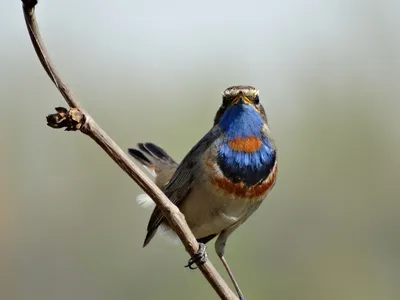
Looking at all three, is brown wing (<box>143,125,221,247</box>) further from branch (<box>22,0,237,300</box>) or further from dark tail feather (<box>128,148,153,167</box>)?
branch (<box>22,0,237,300</box>)

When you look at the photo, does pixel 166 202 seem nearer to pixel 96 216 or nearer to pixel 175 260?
pixel 175 260

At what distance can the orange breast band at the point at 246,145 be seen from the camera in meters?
4.28

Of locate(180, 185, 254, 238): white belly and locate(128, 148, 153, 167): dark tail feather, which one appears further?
locate(128, 148, 153, 167): dark tail feather

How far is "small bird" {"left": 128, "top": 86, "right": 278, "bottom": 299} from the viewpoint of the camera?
4.28 m

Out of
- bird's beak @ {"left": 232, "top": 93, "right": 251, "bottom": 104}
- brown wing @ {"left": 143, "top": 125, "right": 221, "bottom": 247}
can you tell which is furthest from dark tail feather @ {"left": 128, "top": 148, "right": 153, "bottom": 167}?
bird's beak @ {"left": 232, "top": 93, "right": 251, "bottom": 104}

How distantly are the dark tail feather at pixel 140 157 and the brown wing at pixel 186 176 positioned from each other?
3.54 ft

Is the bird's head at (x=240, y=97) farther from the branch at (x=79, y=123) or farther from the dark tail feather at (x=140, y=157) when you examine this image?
the dark tail feather at (x=140, y=157)

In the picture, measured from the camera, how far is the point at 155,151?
5.95 meters

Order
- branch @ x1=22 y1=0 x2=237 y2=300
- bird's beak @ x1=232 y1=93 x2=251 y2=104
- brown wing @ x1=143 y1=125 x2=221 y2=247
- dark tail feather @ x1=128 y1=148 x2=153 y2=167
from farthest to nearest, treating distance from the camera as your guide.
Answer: dark tail feather @ x1=128 y1=148 x2=153 y2=167, brown wing @ x1=143 y1=125 x2=221 y2=247, bird's beak @ x1=232 y1=93 x2=251 y2=104, branch @ x1=22 y1=0 x2=237 y2=300

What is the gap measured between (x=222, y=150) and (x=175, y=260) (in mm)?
3283

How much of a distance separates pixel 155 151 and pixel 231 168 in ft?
5.63

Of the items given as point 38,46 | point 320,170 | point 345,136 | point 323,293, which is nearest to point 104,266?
point 323,293

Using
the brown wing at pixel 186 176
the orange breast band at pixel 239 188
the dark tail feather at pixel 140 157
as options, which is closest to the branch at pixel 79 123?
the orange breast band at pixel 239 188

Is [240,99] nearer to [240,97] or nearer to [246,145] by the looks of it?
[240,97]
